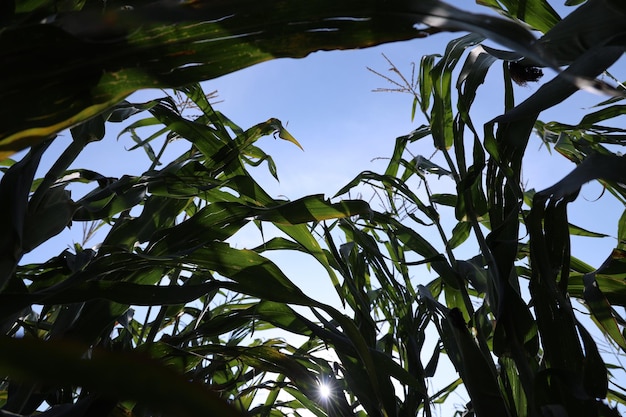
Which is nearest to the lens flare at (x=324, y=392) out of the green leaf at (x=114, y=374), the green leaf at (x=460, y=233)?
the green leaf at (x=460, y=233)

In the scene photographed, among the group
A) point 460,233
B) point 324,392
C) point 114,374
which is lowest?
point 114,374

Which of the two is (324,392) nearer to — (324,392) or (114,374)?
(324,392)

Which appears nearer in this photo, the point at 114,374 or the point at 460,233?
the point at 114,374

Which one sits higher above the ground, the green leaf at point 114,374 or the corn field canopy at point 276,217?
the corn field canopy at point 276,217

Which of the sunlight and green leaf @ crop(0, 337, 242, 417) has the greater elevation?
the sunlight

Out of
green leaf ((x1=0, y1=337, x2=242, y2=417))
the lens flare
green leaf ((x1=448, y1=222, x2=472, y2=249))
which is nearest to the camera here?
green leaf ((x1=0, y1=337, x2=242, y2=417))

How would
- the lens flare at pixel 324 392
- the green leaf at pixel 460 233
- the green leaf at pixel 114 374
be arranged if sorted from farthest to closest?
the green leaf at pixel 460 233
the lens flare at pixel 324 392
the green leaf at pixel 114 374

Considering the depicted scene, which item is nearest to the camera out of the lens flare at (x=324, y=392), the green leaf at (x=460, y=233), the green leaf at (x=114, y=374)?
the green leaf at (x=114, y=374)

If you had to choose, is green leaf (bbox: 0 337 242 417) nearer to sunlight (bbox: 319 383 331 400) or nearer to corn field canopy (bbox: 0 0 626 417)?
corn field canopy (bbox: 0 0 626 417)

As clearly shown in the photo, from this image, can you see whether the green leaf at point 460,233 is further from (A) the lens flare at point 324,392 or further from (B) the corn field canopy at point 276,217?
(A) the lens flare at point 324,392

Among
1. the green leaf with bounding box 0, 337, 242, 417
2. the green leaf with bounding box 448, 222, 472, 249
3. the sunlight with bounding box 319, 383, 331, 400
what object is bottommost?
the green leaf with bounding box 0, 337, 242, 417

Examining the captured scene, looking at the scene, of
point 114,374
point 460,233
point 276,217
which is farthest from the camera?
point 460,233

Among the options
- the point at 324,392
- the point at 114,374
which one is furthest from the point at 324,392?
the point at 114,374

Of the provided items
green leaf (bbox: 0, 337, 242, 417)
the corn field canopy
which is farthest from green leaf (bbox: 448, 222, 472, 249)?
green leaf (bbox: 0, 337, 242, 417)
